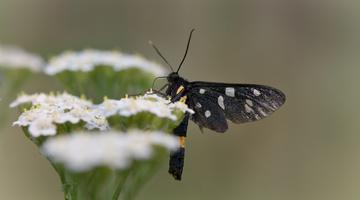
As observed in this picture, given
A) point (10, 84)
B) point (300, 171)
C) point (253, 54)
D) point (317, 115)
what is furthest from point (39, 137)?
point (253, 54)

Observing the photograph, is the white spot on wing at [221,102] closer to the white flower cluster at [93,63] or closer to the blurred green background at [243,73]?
the white flower cluster at [93,63]

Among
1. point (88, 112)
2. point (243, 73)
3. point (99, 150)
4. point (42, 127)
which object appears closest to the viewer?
point (99, 150)

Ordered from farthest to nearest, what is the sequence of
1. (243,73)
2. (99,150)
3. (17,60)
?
(243,73) → (17,60) → (99,150)

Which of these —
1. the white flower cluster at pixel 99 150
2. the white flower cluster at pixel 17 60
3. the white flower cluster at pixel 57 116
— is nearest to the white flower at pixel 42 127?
the white flower cluster at pixel 57 116

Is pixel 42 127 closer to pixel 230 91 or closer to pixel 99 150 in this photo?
pixel 99 150

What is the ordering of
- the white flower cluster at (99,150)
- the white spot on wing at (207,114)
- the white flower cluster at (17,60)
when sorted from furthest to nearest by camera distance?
1. the white flower cluster at (17,60)
2. the white spot on wing at (207,114)
3. the white flower cluster at (99,150)

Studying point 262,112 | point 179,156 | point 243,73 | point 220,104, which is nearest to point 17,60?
point 179,156
